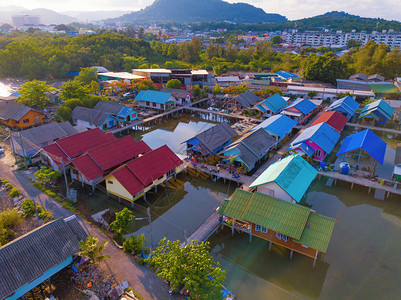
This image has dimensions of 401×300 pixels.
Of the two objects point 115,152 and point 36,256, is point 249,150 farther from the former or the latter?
point 36,256

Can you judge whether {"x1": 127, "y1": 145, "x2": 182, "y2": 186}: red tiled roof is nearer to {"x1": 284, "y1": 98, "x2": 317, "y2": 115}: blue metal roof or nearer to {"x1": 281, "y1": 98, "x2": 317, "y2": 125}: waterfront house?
{"x1": 281, "y1": 98, "x2": 317, "y2": 125}: waterfront house

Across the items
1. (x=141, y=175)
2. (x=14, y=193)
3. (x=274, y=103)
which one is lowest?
(x=14, y=193)

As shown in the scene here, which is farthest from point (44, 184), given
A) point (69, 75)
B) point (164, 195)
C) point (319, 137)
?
point (69, 75)

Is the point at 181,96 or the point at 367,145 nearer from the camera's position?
the point at 367,145

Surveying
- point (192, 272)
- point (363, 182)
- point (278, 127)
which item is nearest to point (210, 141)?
point (278, 127)

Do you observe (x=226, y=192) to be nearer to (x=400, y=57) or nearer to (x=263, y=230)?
(x=263, y=230)
